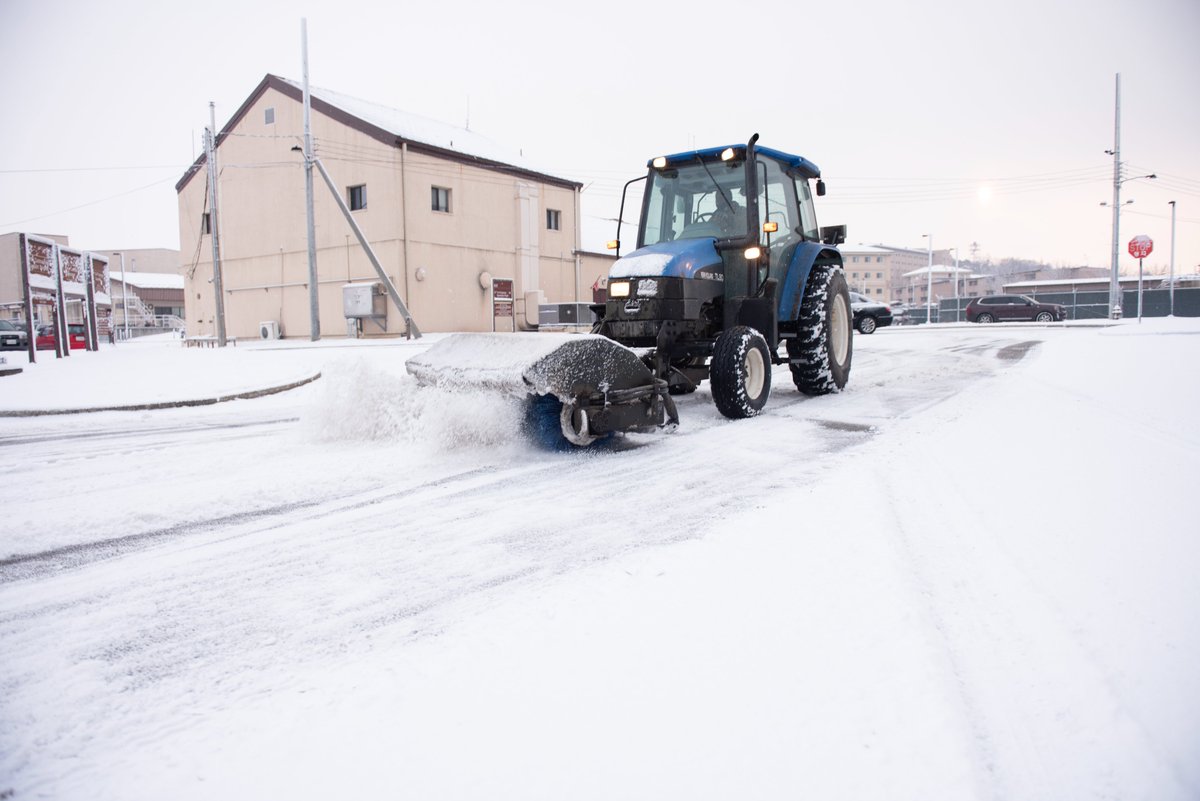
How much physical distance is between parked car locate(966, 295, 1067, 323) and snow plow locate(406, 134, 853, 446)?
2960 centimetres

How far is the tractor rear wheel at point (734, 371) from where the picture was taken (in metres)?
5.93

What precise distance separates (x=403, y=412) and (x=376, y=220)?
2041 centimetres

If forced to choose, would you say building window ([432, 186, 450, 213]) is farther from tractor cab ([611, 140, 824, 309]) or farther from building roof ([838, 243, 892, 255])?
building roof ([838, 243, 892, 255])

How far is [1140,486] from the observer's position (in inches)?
141

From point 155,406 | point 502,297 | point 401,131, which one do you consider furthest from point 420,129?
point 155,406

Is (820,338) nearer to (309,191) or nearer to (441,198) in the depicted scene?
(309,191)

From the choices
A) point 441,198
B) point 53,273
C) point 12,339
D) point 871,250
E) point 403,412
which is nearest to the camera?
point 403,412

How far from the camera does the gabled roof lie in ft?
78.1

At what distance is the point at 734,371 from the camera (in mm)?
5910

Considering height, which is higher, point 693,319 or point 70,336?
point 70,336

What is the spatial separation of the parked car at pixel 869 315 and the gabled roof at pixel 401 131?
43.6 ft

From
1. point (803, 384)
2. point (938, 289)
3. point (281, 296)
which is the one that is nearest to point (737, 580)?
point (803, 384)

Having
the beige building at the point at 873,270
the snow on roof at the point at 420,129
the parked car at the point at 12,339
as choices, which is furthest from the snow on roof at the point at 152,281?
the beige building at the point at 873,270

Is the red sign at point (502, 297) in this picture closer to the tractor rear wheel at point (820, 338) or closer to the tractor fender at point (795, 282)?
the tractor rear wheel at point (820, 338)
